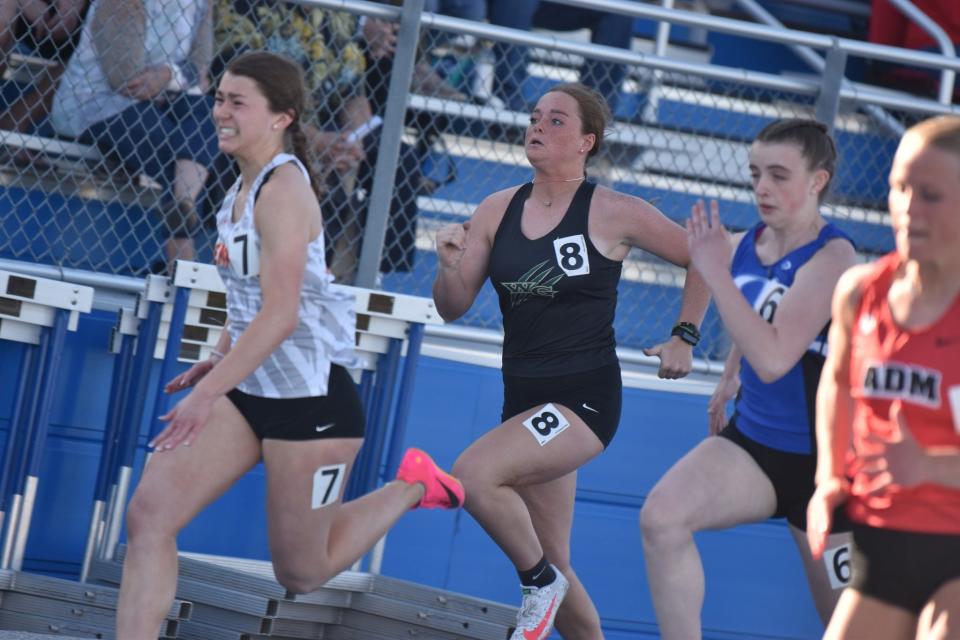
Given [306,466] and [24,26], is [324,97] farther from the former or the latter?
[306,466]

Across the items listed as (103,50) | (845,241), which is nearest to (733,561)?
(845,241)

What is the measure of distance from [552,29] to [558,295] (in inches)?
141

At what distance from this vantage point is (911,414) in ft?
8.57

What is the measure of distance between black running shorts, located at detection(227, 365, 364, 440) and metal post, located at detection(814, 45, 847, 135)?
3169 mm

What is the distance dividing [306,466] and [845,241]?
5.51 feet

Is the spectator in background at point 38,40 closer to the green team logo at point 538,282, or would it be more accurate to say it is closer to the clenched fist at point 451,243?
the clenched fist at point 451,243

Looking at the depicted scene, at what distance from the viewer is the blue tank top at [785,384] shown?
3863mm

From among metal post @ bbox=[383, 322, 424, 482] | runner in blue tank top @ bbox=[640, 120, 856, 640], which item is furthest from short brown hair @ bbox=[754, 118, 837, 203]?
metal post @ bbox=[383, 322, 424, 482]

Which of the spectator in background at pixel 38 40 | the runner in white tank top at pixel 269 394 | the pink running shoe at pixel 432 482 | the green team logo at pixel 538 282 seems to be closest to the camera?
the runner in white tank top at pixel 269 394

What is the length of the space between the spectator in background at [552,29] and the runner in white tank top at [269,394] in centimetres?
241

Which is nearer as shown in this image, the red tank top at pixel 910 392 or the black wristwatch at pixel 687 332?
the red tank top at pixel 910 392

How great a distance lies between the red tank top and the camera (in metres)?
2.57

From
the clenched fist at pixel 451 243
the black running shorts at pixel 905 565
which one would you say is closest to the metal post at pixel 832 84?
the clenched fist at pixel 451 243

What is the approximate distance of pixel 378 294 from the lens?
205 inches
